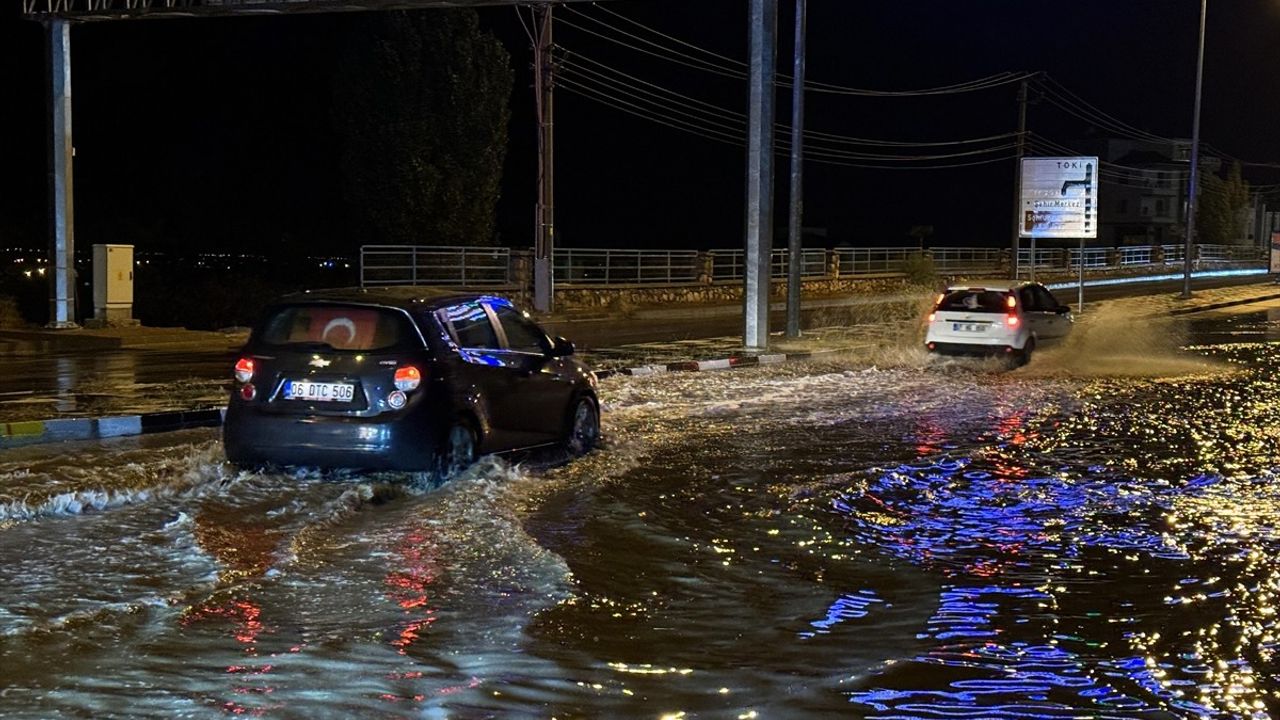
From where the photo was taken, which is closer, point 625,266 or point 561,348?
point 561,348

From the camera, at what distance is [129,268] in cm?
2356

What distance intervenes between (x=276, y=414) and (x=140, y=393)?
6.86m

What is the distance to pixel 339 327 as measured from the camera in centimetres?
962

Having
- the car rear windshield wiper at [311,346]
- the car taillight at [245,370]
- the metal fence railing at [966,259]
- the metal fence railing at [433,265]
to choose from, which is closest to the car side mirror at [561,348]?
the car rear windshield wiper at [311,346]

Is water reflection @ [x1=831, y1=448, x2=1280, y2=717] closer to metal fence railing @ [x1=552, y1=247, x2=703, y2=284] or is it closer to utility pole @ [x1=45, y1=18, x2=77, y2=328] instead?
utility pole @ [x1=45, y1=18, x2=77, y2=328]

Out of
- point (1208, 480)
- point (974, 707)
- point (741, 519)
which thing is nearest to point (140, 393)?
point (741, 519)

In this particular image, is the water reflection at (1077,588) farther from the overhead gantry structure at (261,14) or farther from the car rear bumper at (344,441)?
the overhead gantry structure at (261,14)

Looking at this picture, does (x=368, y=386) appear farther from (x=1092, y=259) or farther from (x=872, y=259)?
(x=1092, y=259)

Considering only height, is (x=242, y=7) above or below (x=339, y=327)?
above

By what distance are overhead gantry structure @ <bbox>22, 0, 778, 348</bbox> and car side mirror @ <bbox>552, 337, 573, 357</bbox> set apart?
11.0 metres

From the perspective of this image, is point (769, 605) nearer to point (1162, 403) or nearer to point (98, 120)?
point (1162, 403)

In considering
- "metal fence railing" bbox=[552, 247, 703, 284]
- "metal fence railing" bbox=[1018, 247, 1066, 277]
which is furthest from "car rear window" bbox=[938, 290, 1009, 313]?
"metal fence railing" bbox=[1018, 247, 1066, 277]

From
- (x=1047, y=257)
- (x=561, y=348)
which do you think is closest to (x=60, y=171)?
(x=561, y=348)

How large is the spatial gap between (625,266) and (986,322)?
1915 cm
